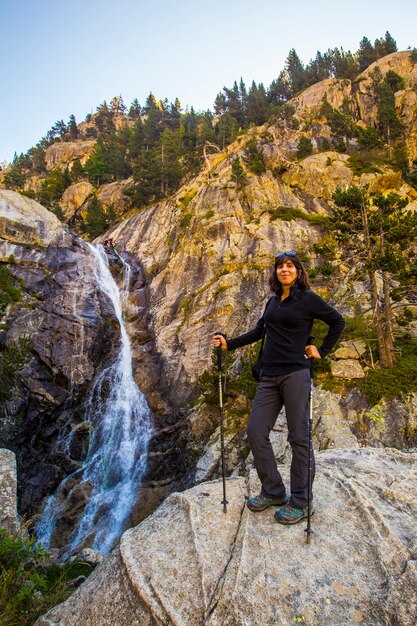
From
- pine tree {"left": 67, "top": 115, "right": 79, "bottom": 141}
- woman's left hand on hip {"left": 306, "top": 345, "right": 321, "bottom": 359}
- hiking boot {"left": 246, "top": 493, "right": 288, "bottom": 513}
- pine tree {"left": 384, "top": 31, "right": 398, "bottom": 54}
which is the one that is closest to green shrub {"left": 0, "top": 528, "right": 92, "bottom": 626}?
hiking boot {"left": 246, "top": 493, "right": 288, "bottom": 513}

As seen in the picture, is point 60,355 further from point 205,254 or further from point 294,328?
point 294,328

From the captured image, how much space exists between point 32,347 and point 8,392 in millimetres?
4680

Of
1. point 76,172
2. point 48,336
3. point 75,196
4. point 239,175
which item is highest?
point 76,172

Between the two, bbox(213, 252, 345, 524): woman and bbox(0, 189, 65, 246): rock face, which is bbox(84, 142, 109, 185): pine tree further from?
bbox(213, 252, 345, 524): woman

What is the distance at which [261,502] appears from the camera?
4395 mm

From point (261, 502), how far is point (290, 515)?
0.41 metres

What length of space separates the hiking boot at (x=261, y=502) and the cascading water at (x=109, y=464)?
13420mm

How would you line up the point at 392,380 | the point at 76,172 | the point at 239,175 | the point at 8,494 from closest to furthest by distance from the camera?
the point at 8,494
the point at 392,380
the point at 239,175
the point at 76,172

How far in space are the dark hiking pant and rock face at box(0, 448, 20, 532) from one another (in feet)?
15.3

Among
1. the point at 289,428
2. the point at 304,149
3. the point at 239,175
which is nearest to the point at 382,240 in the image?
the point at 289,428

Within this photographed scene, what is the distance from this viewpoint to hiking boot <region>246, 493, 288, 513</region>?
172 inches

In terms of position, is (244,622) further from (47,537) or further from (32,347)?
(32,347)

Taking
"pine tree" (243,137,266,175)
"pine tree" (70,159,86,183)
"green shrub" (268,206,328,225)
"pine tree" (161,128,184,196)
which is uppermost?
"pine tree" (70,159,86,183)

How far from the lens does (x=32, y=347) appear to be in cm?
2256
